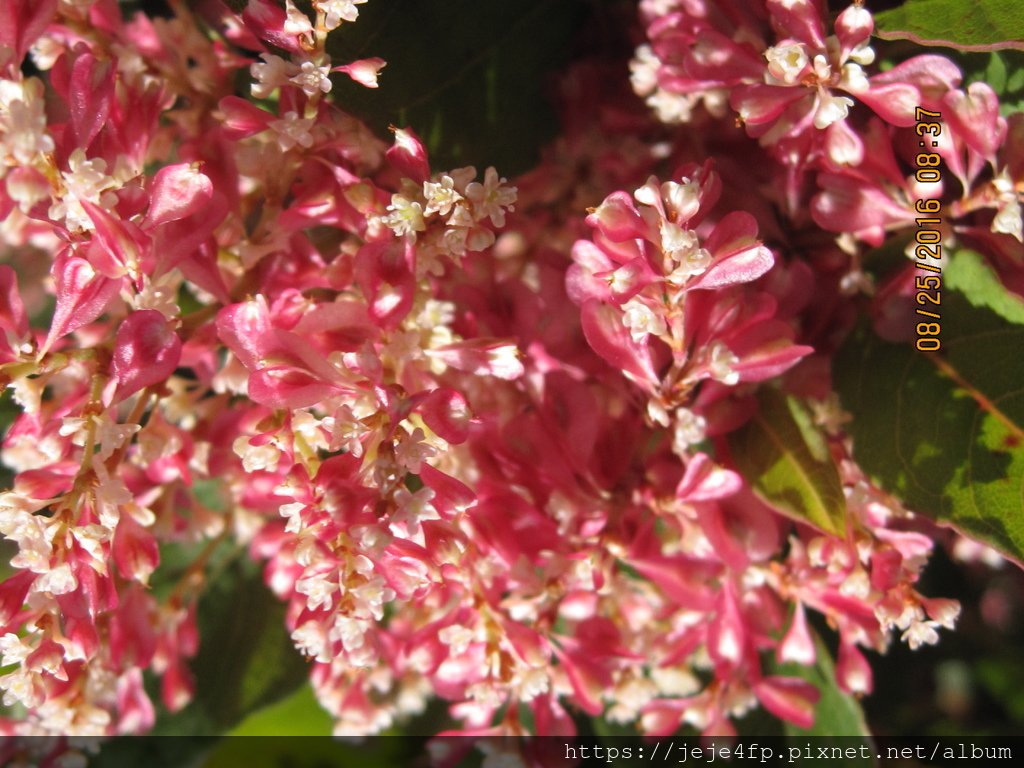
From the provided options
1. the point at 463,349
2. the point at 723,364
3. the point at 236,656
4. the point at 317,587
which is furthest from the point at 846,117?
the point at 236,656

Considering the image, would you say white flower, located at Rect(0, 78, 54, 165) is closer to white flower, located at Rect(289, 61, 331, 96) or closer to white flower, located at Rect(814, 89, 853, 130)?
white flower, located at Rect(289, 61, 331, 96)

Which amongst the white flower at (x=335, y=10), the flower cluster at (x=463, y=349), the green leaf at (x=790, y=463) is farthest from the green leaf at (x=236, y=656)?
the white flower at (x=335, y=10)

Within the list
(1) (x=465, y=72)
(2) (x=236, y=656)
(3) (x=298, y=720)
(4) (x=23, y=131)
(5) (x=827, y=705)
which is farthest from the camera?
(3) (x=298, y=720)

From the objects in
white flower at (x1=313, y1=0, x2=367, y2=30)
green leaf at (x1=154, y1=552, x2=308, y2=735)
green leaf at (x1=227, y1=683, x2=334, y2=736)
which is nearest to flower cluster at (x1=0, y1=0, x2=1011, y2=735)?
white flower at (x1=313, y1=0, x2=367, y2=30)

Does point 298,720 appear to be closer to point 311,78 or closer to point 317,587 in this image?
point 317,587

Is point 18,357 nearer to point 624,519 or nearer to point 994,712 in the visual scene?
point 624,519

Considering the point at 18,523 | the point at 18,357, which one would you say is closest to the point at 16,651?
the point at 18,523
